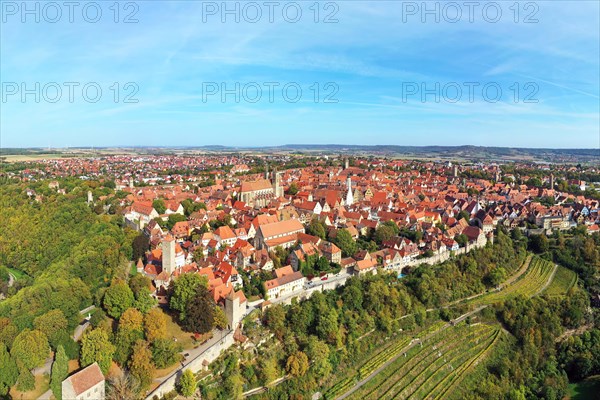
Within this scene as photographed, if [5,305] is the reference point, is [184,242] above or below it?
above

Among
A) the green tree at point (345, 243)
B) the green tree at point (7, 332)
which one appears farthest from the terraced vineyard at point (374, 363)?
the green tree at point (7, 332)

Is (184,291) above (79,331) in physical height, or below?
above

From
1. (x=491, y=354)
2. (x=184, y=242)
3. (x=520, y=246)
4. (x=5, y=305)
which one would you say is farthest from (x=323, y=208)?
(x=5, y=305)

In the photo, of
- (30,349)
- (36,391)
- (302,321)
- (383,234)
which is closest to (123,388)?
(36,391)

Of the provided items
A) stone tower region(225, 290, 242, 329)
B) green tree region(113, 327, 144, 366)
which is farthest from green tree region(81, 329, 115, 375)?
stone tower region(225, 290, 242, 329)

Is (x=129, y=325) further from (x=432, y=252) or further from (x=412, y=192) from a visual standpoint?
(x=412, y=192)

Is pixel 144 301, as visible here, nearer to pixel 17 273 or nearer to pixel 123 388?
pixel 123 388

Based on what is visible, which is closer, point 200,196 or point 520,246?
point 520,246
